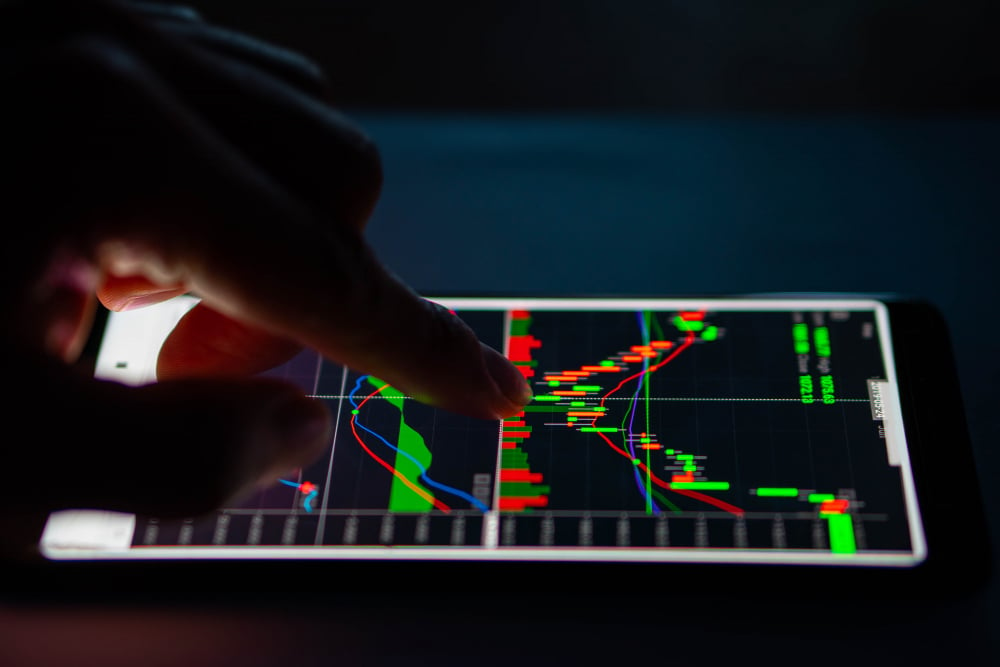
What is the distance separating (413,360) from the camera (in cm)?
53

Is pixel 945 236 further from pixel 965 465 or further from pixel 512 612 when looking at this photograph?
pixel 512 612

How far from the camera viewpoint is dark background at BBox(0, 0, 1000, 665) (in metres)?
0.65

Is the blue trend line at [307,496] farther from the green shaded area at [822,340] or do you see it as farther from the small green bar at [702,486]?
the green shaded area at [822,340]

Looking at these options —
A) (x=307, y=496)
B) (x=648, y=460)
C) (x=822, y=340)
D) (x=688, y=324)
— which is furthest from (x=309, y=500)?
(x=822, y=340)

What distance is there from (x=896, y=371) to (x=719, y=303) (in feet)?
0.61

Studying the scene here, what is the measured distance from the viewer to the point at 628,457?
2.26ft

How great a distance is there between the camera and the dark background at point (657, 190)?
65 cm

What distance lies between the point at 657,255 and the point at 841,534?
1.29ft

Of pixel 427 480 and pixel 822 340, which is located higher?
pixel 822 340

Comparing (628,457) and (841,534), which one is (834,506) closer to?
(841,534)

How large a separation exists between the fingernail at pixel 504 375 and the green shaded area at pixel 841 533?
12.0 inches

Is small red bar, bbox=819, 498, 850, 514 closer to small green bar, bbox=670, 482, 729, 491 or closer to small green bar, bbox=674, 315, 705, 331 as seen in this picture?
small green bar, bbox=670, 482, 729, 491

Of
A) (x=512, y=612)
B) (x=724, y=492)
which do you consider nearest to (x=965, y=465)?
(x=724, y=492)

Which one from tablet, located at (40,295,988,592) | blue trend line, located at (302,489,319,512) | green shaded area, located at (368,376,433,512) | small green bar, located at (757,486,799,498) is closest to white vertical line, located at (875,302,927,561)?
tablet, located at (40,295,988,592)
